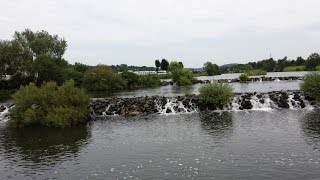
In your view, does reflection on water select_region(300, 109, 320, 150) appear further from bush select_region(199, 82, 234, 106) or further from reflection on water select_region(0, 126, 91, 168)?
reflection on water select_region(0, 126, 91, 168)

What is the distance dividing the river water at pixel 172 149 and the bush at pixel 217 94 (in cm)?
593

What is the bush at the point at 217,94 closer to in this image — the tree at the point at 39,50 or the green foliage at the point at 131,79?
the tree at the point at 39,50

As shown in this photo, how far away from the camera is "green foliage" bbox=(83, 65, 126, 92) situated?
115969 mm

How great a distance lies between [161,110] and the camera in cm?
6241

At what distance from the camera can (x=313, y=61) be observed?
193 meters

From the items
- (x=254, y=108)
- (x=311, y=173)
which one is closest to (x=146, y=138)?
(x=311, y=173)

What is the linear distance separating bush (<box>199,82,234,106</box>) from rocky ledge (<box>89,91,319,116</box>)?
0.79 metres

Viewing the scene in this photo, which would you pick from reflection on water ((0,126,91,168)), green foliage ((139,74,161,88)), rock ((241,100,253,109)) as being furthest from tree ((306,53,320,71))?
reflection on water ((0,126,91,168))

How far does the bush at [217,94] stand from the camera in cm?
6175

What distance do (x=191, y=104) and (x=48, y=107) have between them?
21599 millimetres

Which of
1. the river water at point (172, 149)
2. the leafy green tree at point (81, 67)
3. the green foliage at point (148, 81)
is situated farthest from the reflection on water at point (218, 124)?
the leafy green tree at point (81, 67)

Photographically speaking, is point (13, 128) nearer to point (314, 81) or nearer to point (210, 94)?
point (210, 94)

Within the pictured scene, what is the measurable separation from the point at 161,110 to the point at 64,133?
18.1m

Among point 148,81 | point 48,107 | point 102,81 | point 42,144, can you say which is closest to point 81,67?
point 102,81
